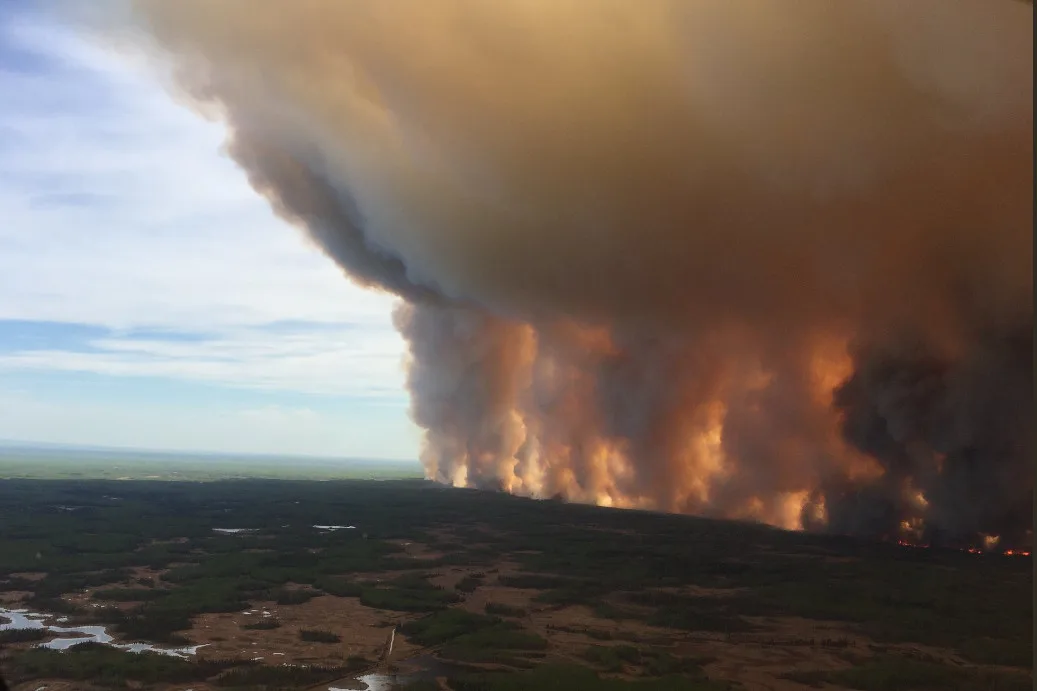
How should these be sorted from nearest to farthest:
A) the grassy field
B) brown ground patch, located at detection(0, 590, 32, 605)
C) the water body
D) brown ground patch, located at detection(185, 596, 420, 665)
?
the grassy field, brown ground patch, located at detection(185, 596, 420, 665), the water body, brown ground patch, located at detection(0, 590, 32, 605)

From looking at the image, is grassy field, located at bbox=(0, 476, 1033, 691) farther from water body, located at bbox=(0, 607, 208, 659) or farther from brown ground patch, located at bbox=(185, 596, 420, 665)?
water body, located at bbox=(0, 607, 208, 659)

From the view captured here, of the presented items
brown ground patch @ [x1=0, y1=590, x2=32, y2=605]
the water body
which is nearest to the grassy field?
brown ground patch @ [x1=0, y1=590, x2=32, y2=605]

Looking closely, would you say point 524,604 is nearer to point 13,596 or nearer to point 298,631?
point 298,631

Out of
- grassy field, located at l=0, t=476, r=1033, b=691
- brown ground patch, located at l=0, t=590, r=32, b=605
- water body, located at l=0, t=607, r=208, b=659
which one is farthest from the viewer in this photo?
brown ground patch, located at l=0, t=590, r=32, b=605

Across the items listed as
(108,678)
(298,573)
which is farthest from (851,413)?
(108,678)

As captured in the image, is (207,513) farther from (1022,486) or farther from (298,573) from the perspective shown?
(1022,486)

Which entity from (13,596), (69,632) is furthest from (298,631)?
(13,596)

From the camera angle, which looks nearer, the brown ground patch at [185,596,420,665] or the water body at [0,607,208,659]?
the brown ground patch at [185,596,420,665]
